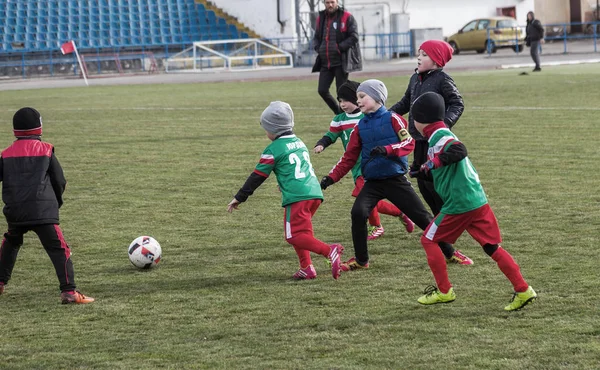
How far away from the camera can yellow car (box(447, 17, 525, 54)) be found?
147ft

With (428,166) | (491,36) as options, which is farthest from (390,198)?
(491,36)

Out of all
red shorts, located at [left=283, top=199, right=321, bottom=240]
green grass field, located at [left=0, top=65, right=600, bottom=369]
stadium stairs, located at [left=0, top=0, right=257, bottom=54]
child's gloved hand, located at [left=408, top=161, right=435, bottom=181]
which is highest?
stadium stairs, located at [left=0, top=0, right=257, bottom=54]

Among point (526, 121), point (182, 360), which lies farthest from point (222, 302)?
point (526, 121)

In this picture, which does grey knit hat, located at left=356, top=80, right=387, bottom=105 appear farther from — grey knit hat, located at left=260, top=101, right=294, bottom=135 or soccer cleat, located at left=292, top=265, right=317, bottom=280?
soccer cleat, located at left=292, top=265, right=317, bottom=280

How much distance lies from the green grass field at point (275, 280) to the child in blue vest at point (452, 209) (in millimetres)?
151

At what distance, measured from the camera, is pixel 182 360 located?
16.1ft

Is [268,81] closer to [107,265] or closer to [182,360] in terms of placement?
[107,265]

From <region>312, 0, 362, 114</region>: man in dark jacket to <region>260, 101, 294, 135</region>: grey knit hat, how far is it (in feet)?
25.3

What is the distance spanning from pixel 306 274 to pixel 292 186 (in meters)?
0.62

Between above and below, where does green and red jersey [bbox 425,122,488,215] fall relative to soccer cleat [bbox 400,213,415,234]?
above

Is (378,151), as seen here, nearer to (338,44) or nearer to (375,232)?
(375,232)

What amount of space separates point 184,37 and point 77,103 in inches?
853

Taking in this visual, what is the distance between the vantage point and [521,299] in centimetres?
546

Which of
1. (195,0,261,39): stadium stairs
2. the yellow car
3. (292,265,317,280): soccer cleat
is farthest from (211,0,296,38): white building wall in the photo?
(292,265,317,280): soccer cleat
